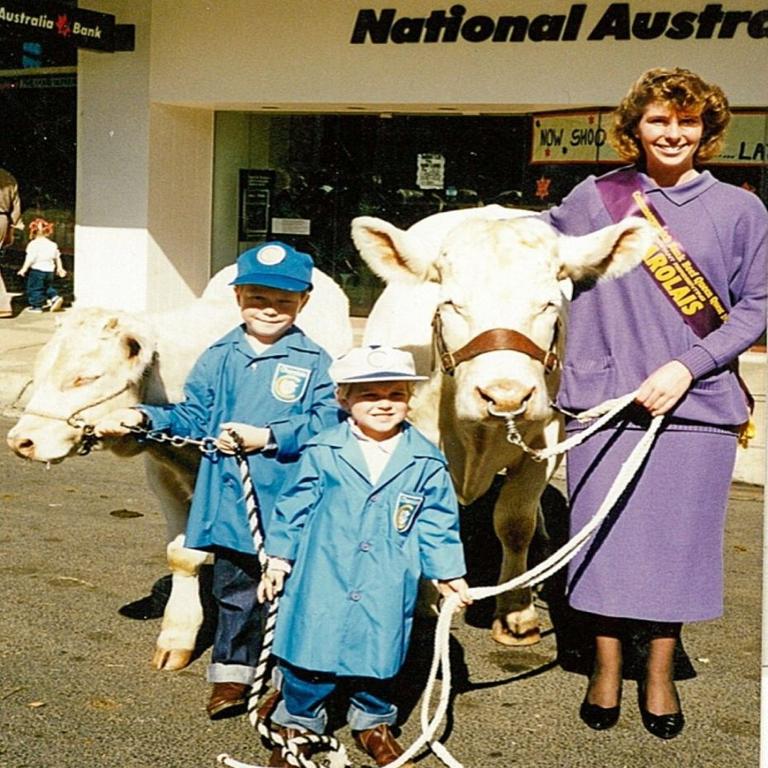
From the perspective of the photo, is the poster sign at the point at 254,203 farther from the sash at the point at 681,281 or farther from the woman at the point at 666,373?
the sash at the point at 681,281

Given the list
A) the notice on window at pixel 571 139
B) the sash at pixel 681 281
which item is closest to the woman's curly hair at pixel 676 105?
the sash at pixel 681 281

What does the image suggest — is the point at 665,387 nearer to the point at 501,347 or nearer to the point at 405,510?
the point at 501,347

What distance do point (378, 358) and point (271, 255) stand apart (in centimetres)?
59

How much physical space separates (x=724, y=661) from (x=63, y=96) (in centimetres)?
1039

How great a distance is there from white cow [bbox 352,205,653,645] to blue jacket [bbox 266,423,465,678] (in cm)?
29

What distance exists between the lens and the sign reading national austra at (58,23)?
10.7 m

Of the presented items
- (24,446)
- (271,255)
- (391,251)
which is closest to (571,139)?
(391,251)

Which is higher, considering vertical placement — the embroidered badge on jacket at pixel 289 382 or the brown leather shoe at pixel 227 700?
the embroidered badge on jacket at pixel 289 382

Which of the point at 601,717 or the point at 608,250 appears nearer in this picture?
the point at 608,250

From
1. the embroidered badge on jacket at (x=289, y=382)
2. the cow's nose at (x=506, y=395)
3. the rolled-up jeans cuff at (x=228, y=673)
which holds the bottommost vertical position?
the rolled-up jeans cuff at (x=228, y=673)

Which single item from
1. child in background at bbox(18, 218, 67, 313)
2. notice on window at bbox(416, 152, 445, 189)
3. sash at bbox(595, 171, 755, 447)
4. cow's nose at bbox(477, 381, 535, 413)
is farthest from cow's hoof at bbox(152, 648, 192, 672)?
child in background at bbox(18, 218, 67, 313)

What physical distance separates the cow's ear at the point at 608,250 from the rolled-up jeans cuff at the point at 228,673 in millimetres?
1502

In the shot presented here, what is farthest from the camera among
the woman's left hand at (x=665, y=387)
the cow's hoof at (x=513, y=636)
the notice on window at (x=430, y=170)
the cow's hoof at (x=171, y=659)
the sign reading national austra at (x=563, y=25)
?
the notice on window at (x=430, y=170)

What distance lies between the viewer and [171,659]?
4.06 metres
